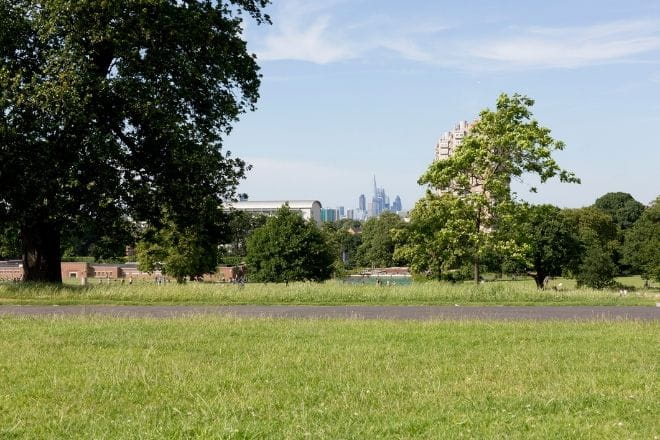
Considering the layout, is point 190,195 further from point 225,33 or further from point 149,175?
point 225,33

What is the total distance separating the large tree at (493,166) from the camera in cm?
3012

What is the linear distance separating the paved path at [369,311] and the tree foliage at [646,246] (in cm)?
4445

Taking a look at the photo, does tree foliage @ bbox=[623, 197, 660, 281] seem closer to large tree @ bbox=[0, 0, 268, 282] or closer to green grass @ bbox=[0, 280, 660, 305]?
green grass @ bbox=[0, 280, 660, 305]

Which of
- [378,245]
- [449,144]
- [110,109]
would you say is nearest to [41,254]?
[110,109]

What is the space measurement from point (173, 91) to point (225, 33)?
3.03m

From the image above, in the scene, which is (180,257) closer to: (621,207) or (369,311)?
(369,311)

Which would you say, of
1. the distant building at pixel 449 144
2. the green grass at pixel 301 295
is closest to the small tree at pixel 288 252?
the distant building at pixel 449 144

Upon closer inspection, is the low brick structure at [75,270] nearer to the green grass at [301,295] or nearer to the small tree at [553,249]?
the small tree at [553,249]

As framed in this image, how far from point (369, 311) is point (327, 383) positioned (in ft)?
36.3

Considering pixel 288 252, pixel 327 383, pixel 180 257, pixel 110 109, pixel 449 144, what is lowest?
pixel 327 383

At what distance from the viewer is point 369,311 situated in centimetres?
1905

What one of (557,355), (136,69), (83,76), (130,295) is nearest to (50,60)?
(83,76)

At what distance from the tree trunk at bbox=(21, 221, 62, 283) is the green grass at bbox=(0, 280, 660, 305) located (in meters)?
1.83

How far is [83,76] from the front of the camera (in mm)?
20984
